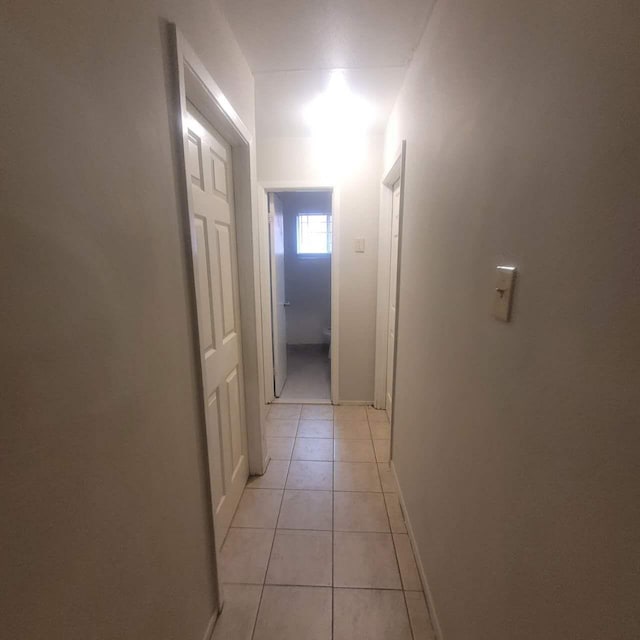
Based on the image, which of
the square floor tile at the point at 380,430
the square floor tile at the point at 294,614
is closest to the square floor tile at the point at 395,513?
the square floor tile at the point at 294,614

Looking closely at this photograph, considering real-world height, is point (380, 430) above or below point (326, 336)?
below

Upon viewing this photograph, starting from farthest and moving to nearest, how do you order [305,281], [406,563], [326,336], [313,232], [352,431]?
[326,336] < [305,281] < [313,232] < [352,431] < [406,563]

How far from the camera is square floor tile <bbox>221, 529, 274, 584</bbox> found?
57.5 inches

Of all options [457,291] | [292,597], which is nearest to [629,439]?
[457,291]

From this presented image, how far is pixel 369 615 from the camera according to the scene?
1291 millimetres

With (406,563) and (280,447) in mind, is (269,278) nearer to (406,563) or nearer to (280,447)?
(280,447)

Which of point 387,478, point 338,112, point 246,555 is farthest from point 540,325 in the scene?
point 338,112

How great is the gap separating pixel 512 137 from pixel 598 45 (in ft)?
0.77

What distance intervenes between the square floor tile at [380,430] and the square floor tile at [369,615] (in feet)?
3.93

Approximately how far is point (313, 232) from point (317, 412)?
277 cm

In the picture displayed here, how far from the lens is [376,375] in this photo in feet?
9.71

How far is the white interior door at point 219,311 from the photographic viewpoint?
1.30 metres

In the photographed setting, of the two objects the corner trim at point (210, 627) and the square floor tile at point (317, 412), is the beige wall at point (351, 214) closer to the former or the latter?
the square floor tile at point (317, 412)

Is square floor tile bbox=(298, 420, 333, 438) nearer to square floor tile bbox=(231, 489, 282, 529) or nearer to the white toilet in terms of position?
square floor tile bbox=(231, 489, 282, 529)
